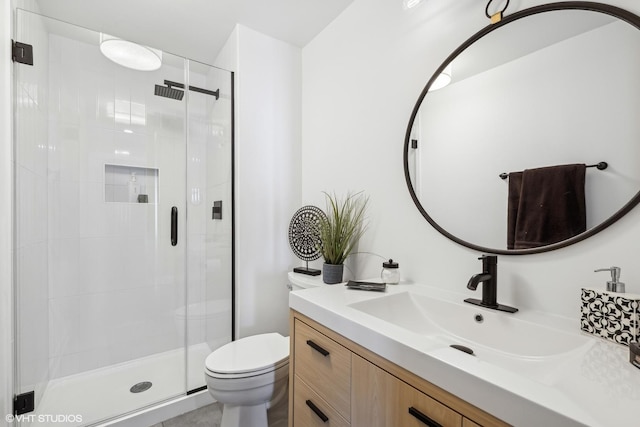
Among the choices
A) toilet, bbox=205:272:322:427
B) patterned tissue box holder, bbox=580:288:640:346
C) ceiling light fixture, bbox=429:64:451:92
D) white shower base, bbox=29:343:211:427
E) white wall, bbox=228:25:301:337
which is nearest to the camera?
patterned tissue box holder, bbox=580:288:640:346

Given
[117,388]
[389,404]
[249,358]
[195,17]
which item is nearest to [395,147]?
[389,404]

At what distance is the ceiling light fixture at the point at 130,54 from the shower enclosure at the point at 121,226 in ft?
0.16

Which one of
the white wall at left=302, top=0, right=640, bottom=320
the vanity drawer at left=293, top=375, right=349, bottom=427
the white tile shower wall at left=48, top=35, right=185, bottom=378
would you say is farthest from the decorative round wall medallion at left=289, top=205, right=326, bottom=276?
the white tile shower wall at left=48, top=35, right=185, bottom=378

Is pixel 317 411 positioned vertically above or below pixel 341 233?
below

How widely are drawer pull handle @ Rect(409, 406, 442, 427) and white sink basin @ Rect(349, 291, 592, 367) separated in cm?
35

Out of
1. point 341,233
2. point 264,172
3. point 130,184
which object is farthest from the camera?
point 130,184

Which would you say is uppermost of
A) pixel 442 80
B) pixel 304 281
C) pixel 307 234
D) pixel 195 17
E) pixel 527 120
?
pixel 195 17

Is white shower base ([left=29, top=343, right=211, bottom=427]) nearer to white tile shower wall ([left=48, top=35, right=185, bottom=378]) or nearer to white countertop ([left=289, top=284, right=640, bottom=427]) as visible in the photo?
white tile shower wall ([left=48, top=35, right=185, bottom=378])

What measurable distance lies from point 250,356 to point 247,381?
0.14 metres

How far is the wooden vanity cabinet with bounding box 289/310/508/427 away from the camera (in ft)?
2.09

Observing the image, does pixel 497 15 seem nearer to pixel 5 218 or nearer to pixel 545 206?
pixel 545 206

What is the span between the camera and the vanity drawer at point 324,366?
885 mm

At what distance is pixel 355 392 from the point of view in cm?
84

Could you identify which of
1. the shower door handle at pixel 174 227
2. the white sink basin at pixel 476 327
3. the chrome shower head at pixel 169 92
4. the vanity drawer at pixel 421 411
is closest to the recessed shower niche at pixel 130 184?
the shower door handle at pixel 174 227
